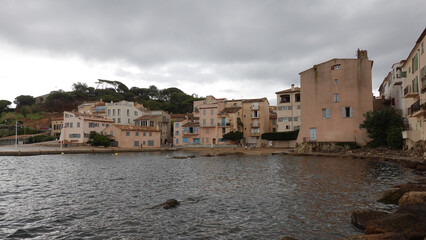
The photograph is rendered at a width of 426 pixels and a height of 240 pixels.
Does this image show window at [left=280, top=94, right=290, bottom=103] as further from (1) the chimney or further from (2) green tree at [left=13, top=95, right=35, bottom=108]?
(2) green tree at [left=13, top=95, right=35, bottom=108]

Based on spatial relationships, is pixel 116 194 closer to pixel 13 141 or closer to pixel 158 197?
pixel 158 197

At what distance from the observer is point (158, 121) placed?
83438 millimetres

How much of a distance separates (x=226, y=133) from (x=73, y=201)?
182 ft

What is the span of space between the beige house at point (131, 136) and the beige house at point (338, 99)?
42.3m

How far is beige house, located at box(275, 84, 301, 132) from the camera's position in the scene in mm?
64250

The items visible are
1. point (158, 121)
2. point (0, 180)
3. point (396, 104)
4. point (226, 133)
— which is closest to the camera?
point (0, 180)

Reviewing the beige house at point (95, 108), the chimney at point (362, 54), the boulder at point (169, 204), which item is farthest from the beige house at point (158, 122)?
the boulder at point (169, 204)

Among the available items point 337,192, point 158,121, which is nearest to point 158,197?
point 337,192

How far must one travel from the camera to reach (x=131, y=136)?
70.0 m

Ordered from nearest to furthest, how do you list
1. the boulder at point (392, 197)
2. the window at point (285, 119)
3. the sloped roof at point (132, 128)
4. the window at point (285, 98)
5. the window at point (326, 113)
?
1. the boulder at point (392, 197)
2. the window at point (326, 113)
3. the window at point (285, 119)
4. the window at point (285, 98)
5. the sloped roof at point (132, 128)

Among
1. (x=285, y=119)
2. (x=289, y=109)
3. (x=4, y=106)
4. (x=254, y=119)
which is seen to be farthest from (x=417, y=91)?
(x=4, y=106)

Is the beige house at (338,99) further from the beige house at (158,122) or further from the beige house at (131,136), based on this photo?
the beige house at (158,122)

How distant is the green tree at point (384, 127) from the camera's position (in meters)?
38.4

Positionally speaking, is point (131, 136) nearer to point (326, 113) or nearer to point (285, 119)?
point (285, 119)
